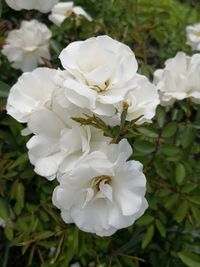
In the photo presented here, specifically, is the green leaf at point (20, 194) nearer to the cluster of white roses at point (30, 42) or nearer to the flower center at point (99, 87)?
the cluster of white roses at point (30, 42)

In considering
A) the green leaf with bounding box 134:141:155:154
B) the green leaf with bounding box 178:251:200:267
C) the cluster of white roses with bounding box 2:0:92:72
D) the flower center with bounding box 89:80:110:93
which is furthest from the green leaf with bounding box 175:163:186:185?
the cluster of white roses with bounding box 2:0:92:72

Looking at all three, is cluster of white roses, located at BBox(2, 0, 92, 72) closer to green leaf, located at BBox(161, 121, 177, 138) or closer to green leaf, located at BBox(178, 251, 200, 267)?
green leaf, located at BBox(161, 121, 177, 138)

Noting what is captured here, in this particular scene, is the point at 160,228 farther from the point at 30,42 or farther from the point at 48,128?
the point at 30,42

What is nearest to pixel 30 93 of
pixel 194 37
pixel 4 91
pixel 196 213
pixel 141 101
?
pixel 141 101

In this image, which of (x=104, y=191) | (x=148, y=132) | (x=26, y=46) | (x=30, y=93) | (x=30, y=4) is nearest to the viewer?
(x=104, y=191)

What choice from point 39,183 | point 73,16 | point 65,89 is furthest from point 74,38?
point 65,89

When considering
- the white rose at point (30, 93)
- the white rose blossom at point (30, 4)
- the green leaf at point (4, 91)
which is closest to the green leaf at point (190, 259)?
the white rose at point (30, 93)

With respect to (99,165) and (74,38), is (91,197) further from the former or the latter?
(74,38)
